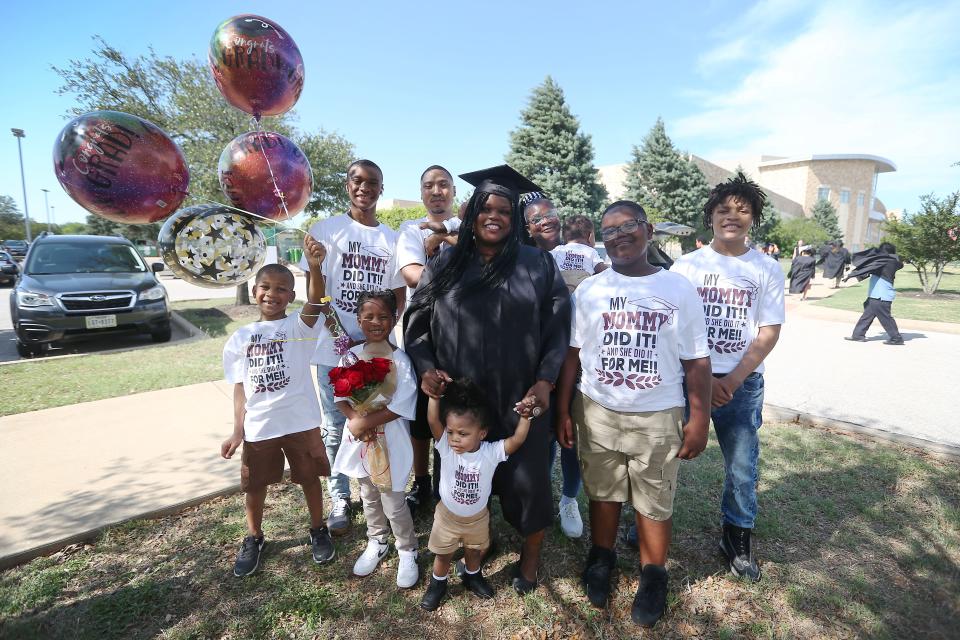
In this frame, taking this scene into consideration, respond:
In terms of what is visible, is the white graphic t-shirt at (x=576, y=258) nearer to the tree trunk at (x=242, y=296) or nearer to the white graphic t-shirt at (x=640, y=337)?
the white graphic t-shirt at (x=640, y=337)

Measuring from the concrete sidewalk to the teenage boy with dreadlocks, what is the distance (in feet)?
9.09

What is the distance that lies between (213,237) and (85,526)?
203 cm

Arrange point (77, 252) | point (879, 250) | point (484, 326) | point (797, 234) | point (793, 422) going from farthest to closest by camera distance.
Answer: point (797, 234)
point (879, 250)
point (77, 252)
point (793, 422)
point (484, 326)

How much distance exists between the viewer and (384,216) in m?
28.7

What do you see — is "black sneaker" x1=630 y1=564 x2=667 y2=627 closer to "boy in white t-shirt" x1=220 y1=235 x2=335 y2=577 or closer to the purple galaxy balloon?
"boy in white t-shirt" x1=220 y1=235 x2=335 y2=577

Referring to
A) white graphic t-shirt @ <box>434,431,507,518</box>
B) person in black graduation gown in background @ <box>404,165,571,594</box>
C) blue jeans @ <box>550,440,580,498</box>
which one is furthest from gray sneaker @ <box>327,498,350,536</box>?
blue jeans @ <box>550,440,580,498</box>

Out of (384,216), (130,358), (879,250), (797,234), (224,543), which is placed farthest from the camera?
(797,234)

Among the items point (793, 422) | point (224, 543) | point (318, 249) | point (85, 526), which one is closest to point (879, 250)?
point (793, 422)

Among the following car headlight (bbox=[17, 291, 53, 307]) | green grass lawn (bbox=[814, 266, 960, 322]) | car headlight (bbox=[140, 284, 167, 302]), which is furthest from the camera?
green grass lawn (bbox=[814, 266, 960, 322])

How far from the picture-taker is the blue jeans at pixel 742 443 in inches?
97.0

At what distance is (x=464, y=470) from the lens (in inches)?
87.6

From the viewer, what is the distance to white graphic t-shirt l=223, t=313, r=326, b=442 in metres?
2.48

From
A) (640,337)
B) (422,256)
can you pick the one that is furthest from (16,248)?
(640,337)

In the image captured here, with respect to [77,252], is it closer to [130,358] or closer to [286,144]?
[130,358]
